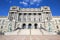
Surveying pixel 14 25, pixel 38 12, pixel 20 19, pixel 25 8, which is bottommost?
pixel 14 25

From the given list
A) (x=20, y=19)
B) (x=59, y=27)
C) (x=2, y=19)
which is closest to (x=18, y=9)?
(x=20, y=19)

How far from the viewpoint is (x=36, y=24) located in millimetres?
47594

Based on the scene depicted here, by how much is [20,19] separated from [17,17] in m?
1.84

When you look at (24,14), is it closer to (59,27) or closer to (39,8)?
(39,8)

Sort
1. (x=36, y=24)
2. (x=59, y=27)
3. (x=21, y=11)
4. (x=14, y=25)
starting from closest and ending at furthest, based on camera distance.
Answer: (x=14, y=25)
(x=36, y=24)
(x=21, y=11)
(x=59, y=27)

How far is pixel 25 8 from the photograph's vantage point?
179 feet

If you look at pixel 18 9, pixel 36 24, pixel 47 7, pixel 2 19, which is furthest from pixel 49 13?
pixel 2 19

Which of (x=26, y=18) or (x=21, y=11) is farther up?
(x=21, y=11)

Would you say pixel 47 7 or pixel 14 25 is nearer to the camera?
pixel 14 25

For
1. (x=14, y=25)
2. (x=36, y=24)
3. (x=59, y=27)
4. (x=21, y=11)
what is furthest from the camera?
(x=59, y=27)

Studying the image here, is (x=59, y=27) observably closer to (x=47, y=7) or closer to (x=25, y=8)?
(x=47, y=7)

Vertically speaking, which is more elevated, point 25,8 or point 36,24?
point 25,8

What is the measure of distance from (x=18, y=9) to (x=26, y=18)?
247 inches

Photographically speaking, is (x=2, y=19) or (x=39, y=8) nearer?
(x=39, y=8)
